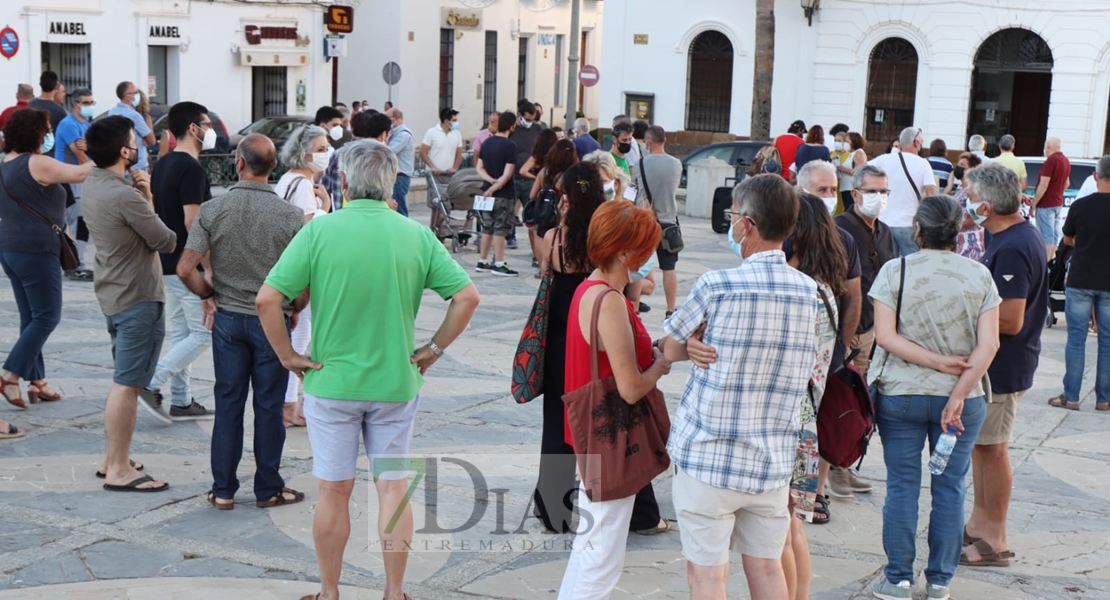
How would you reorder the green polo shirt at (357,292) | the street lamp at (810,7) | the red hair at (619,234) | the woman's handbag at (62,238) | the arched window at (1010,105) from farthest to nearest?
the arched window at (1010,105) → the street lamp at (810,7) → the woman's handbag at (62,238) → the green polo shirt at (357,292) → the red hair at (619,234)

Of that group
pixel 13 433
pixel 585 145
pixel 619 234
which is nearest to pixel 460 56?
pixel 585 145

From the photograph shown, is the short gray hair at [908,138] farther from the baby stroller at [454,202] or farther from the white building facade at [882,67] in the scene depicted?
the white building facade at [882,67]

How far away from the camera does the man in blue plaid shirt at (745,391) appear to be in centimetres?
411

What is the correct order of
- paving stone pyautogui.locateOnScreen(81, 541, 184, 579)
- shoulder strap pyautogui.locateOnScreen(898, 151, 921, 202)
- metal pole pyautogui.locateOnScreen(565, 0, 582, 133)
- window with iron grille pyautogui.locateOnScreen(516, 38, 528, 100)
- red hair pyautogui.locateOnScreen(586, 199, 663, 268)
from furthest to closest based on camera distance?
window with iron grille pyautogui.locateOnScreen(516, 38, 528, 100)
metal pole pyautogui.locateOnScreen(565, 0, 582, 133)
shoulder strap pyautogui.locateOnScreen(898, 151, 921, 202)
paving stone pyautogui.locateOnScreen(81, 541, 184, 579)
red hair pyautogui.locateOnScreen(586, 199, 663, 268)

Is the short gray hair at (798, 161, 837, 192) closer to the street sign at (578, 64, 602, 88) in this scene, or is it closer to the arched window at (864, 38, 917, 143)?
the street sign at (578, 64, 602, 88)

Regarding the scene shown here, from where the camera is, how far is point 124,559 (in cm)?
552

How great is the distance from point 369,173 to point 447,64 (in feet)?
118

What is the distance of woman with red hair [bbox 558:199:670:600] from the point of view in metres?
4.40

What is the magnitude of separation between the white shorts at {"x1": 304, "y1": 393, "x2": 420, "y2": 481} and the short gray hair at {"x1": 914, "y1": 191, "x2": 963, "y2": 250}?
214 centimetres

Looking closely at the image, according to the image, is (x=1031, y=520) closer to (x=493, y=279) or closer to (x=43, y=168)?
(x=43, y=168)

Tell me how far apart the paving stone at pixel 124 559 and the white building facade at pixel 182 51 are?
72.3ft

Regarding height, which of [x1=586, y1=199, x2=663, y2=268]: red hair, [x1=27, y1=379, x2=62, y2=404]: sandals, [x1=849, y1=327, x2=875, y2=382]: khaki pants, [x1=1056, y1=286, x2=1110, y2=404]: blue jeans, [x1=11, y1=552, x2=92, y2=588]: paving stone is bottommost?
[x1=11, y1=552, x2=92, y2=588]: paving stone

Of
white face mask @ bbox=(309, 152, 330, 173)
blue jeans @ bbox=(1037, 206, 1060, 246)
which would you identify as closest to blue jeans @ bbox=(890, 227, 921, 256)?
blue jeans @ bbox=(1037, 206, 1060, 246)

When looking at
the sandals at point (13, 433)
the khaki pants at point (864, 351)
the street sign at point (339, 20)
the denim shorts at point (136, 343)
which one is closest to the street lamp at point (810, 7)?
the street sign at point (339, 20)
